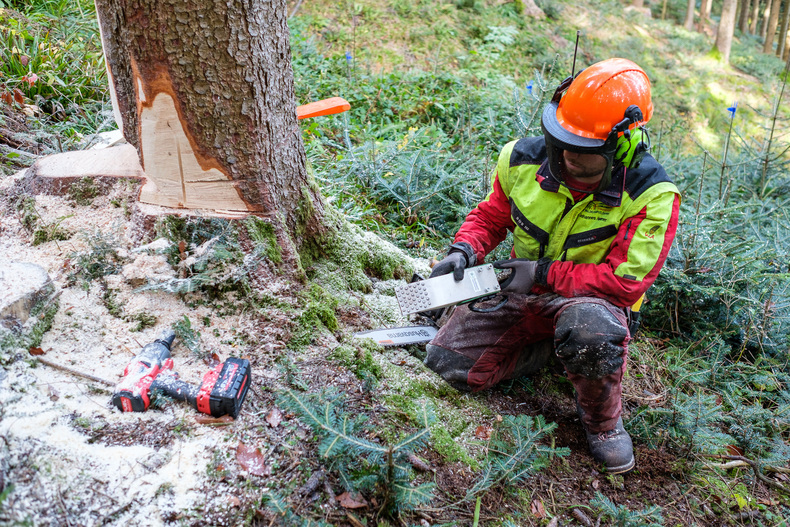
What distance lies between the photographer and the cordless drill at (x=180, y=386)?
5.74ft

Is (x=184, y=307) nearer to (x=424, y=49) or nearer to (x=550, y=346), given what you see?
(x=550, y=346)

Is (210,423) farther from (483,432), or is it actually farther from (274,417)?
(483,432)

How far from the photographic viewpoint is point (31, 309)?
1902 millimetres

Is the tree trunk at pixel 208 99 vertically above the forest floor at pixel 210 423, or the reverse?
the tree trunk at pixel 208 99

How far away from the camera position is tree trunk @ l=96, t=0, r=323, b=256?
1944mm

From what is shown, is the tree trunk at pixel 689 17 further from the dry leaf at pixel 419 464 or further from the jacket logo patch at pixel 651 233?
the dry leaf at pixel 419 464

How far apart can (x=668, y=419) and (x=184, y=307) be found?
7.99ft

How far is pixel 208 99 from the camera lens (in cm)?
205

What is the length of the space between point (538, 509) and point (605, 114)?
172cm

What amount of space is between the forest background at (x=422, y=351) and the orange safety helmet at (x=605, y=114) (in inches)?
49.5

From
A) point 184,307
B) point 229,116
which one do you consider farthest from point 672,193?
point 184,307

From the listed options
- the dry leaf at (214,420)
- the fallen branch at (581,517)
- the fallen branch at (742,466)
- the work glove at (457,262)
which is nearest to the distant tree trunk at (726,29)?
the fallen branch at (742,466)

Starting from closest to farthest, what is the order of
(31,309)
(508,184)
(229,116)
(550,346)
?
(31,309) < (229,116) < (508,184) < (550,346)

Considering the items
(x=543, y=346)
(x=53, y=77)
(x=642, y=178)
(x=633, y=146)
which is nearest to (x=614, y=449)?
(x=543, y=346)
